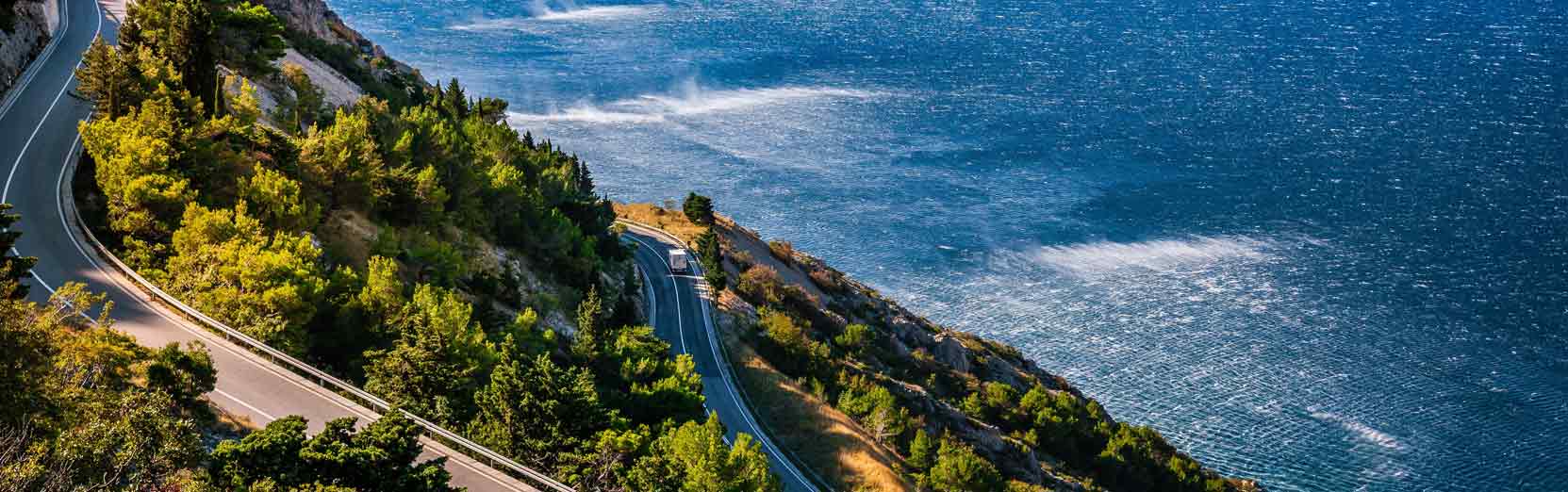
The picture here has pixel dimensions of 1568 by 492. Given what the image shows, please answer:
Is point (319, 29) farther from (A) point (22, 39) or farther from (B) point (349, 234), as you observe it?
(B) point (349, 234)

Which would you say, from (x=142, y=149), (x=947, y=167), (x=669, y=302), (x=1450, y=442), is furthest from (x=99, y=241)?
(x=947, y=167)

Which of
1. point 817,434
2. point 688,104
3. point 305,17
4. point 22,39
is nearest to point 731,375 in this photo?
point 817,434

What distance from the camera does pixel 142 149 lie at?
A: 140 ft

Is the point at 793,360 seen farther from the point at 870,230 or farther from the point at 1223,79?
the point at 1223,79

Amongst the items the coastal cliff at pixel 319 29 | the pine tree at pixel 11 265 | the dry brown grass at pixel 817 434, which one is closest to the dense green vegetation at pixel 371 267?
the pine tree at pixel 11 265

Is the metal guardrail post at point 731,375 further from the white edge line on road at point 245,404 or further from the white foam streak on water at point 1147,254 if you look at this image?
the white foam streak on water at point 1147,254

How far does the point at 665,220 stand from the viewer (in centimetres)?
9000

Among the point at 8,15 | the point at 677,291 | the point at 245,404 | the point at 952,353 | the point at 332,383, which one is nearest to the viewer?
the point at 245,404

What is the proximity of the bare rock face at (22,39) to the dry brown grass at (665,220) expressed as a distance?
1552 inches

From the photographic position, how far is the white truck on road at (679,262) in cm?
7425

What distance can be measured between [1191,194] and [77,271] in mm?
116148

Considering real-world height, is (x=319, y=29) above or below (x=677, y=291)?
above

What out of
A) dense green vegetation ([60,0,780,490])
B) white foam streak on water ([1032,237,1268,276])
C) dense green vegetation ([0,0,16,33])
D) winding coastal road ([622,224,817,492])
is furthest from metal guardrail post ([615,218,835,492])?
white foam streak on water ([1032,237,1268,276])

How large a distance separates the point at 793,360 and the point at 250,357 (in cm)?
Result: 3188
